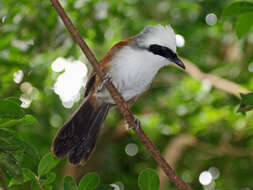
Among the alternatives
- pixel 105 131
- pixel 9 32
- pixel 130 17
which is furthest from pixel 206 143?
pixel 9 32

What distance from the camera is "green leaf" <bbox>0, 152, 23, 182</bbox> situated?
1966 mm

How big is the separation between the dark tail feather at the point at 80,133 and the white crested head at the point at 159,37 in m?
0.73

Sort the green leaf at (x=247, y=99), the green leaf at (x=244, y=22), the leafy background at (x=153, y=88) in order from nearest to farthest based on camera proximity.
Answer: the green leaf at (x=247, y=99), the green leaf at (x=244, y=22), the leafy background at (x=153, y=88)

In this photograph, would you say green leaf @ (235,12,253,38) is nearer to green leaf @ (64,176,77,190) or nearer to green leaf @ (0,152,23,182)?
green leaf @ (64,176,77,190)

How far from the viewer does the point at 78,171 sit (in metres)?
4.93

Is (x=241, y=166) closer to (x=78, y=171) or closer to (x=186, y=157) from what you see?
(x=186, y=157)

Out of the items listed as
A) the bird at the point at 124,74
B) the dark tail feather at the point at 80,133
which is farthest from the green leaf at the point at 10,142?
the bird at the point at 124,74

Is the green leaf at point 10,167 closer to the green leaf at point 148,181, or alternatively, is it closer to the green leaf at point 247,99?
the green leaf at point 148,181

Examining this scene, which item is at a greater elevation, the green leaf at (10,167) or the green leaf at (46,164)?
the green leaf at (10,167)

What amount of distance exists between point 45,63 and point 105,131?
1.86 meters

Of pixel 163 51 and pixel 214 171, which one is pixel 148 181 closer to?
pixel 163 51

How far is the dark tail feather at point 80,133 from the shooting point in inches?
121

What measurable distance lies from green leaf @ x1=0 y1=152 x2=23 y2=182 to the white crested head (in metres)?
1.58

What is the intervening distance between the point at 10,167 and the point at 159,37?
164cm
